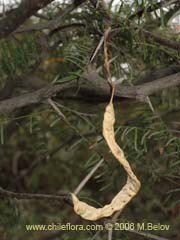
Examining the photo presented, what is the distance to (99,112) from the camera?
19.4 inches

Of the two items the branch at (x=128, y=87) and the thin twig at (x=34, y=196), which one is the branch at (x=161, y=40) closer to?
the branch at (x=128, y=87)

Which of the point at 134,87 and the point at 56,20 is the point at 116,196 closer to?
the point at 134,87

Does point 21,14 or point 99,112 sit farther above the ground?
point 21,14

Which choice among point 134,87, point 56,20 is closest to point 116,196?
point 134,87

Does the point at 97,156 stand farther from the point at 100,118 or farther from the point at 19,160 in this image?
the point at 19,160

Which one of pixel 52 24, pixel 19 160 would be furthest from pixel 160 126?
pixel 19 160

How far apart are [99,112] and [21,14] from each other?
0.16 meters

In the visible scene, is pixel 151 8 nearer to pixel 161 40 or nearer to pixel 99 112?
pixel 161 40

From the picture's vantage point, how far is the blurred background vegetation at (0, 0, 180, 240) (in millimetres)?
401

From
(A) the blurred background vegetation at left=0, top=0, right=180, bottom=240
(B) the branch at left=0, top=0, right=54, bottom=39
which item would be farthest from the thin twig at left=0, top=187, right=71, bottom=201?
(B) the branch at left=0, top=0, right=54, bottom=39

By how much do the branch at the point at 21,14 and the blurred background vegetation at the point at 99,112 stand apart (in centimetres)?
5

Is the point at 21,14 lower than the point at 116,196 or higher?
higher

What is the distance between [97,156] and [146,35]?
0.41 feet

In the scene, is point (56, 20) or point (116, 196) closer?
point (116, 196)
